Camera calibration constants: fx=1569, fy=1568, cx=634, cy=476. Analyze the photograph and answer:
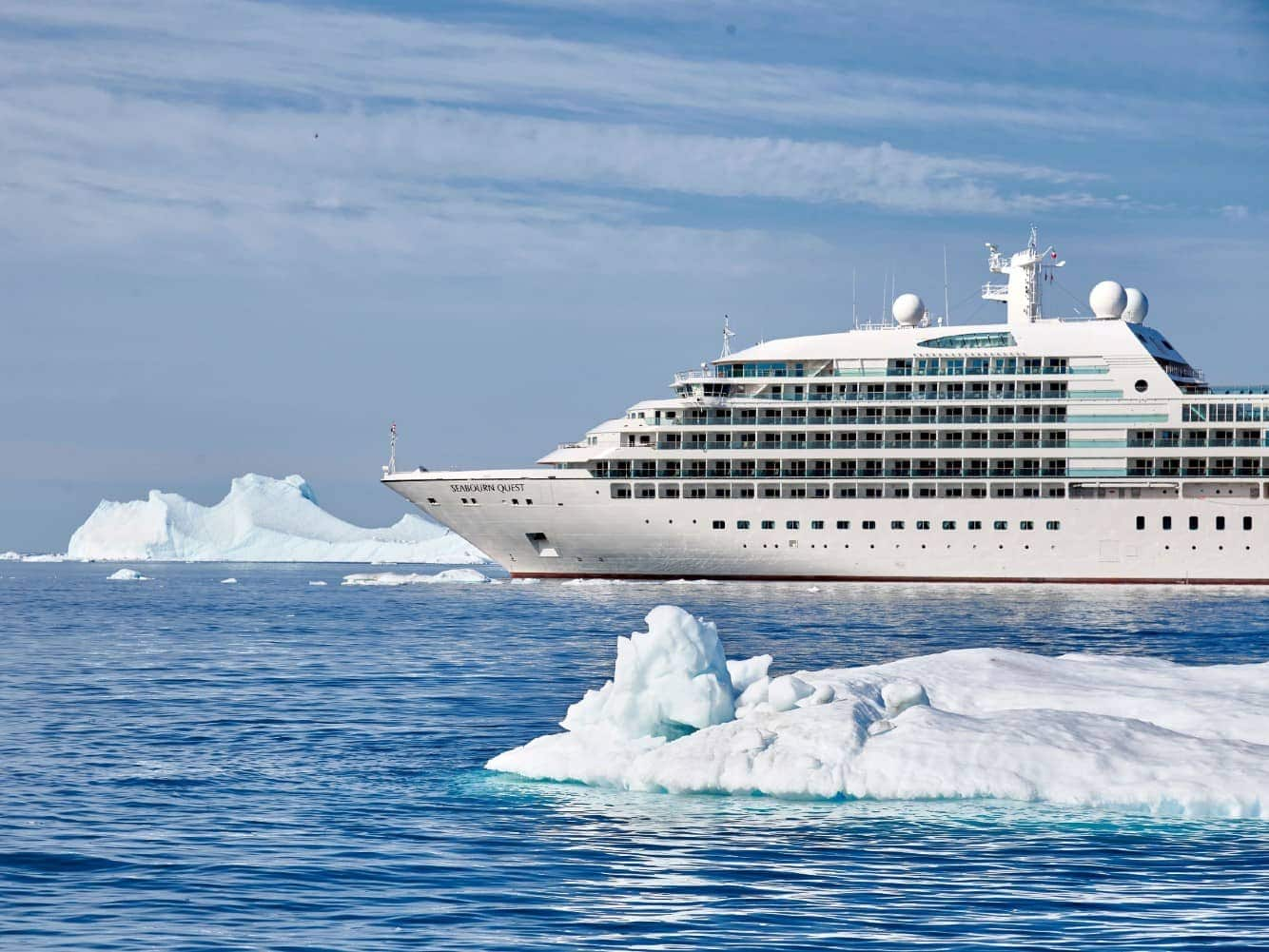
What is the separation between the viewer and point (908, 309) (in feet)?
246

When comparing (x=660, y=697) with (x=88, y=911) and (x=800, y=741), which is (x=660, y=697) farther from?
(x=88, y=911)

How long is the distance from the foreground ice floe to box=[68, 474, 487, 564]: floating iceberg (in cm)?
13959

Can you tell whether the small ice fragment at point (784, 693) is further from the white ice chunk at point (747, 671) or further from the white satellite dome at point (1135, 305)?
the white satellite dome at point (1135, 305)

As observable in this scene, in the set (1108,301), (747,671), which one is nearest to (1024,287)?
(1108,301)

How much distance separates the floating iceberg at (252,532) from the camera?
161 metres

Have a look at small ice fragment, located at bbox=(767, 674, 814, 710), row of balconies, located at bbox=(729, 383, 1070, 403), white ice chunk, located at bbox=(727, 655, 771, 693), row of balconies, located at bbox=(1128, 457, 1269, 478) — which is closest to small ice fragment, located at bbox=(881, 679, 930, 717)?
small ice fragment, located at bbox=(767, 674, 814, 710)

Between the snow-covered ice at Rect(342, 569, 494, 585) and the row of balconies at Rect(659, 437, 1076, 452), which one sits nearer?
the row of balconies at Rect(659, 437, 1076, 452)

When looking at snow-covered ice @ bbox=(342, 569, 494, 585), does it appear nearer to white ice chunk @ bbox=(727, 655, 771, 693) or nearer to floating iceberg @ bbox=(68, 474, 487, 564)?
white ice chunk @ bbox=(727, 655, 771, 693)

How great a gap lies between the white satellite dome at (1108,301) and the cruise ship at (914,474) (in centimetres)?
19

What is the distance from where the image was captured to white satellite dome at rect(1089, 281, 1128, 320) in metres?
73.1

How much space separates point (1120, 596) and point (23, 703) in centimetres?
4299

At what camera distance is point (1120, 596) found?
5888 centimetres

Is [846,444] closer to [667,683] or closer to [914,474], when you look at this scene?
[914,474]

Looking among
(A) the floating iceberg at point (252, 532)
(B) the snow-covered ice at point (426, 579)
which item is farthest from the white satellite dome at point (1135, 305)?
(A) the floating iceberg at point (252, 532)
